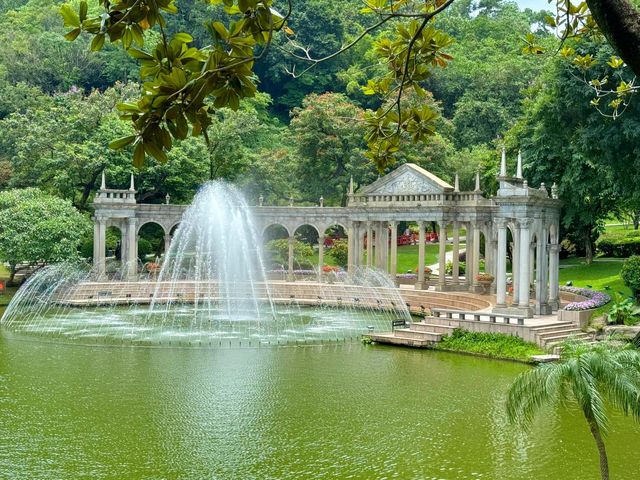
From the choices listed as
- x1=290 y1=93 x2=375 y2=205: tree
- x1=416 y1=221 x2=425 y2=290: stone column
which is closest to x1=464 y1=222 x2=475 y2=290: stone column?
x1=416 y1=221 x2=425 y2=290: stone column

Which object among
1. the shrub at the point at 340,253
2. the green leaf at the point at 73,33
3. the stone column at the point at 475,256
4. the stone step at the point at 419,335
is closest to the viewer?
the green leaf at the point at 73,33

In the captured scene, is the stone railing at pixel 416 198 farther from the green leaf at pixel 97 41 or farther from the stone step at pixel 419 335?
the green leaf at pixel 97 41

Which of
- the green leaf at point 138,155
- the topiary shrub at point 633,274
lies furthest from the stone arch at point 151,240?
the green leaf at point 138,155

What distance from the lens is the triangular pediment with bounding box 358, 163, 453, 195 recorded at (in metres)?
42.4

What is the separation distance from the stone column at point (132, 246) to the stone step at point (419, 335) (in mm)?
20164

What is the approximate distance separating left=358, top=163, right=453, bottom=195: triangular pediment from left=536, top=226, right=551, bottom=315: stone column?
901cm

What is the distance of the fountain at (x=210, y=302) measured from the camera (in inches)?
1245

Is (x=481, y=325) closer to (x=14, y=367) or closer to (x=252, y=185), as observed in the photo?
(x=14, y=367)

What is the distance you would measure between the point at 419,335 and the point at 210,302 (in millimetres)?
14987

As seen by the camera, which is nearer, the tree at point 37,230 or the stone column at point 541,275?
the stone column at point 541,275

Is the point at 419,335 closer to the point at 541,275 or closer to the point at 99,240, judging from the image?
the point at 541,275

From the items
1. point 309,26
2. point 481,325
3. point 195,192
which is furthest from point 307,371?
point 309,26

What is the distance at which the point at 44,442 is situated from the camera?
17.0 m

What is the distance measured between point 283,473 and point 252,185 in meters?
39.5
